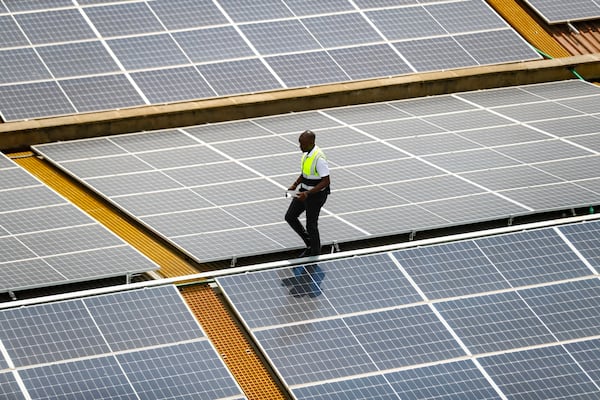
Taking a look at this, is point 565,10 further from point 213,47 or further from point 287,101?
point 213,47

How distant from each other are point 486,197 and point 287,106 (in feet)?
19.1

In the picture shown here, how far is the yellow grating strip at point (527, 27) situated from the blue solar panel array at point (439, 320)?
10574 millimetres

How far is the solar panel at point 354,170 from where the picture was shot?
90.3 feet

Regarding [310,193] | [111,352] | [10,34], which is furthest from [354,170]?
[10,34]

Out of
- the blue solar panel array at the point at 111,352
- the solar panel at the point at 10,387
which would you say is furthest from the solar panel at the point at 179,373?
the solar panel at the point at 10,387

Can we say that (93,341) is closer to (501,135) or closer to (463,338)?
(463,338)

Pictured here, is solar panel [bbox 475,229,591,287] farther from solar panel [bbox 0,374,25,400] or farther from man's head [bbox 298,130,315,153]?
solar panel [bbox 0,374,25,400]

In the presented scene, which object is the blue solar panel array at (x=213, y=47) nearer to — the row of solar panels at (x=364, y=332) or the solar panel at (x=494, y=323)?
the row of solar panels at (x=364, y=332)

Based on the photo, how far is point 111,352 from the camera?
76.2ft

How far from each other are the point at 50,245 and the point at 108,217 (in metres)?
2.09

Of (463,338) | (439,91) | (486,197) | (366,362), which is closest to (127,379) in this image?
(366,362)

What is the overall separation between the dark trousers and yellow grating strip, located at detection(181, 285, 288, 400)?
6.19ft

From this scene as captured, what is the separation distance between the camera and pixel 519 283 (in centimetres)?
2600

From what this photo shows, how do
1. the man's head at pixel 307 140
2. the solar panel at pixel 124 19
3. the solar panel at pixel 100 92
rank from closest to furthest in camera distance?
the man's head at pixel 307 140 → the solar panel at pixel 100 92 → the solar panel at pixel 124 19
